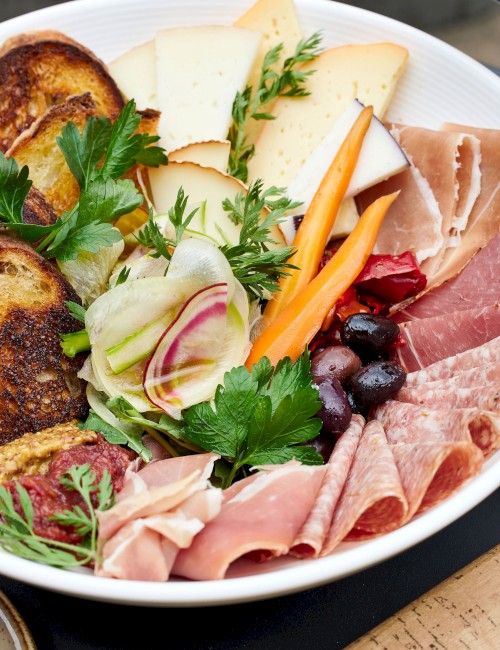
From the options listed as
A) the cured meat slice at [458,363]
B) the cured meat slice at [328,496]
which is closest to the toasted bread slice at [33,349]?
the cured meat slice at [328,496]

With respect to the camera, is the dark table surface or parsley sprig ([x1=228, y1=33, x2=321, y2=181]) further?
parsley sprig ([x1=228, y1=33, x2=321, y2=181])

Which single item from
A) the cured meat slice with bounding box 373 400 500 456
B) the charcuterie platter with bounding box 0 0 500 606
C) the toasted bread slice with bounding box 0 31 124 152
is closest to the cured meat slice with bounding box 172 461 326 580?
the charcuterie platter with bounding box 0 0 500 606

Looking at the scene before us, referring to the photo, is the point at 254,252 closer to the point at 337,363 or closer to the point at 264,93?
the point at 337,363

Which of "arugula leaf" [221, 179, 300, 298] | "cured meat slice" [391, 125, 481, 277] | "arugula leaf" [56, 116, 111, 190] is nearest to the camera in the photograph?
"arugula leaf" [221, 179, 300, 298]

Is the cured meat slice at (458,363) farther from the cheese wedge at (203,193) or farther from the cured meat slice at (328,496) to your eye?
the cheese wedge at (203,193)

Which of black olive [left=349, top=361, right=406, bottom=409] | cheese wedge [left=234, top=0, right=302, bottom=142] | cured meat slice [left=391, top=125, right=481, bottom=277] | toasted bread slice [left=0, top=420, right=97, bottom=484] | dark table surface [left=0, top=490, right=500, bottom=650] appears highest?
cheese wedge [left=234, top=0, right=302, bottom=142]

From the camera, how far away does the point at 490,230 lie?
7.87ft

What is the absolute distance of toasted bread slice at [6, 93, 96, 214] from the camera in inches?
91.5

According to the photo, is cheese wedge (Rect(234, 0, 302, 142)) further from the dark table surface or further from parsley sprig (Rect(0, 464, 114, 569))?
the dark table surface

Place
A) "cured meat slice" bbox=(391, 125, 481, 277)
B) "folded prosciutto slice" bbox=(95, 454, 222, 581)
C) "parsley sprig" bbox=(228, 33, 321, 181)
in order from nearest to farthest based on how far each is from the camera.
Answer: "folded prosciutto slice" bbox=(95, 454, 222, 581)
"cured meat slice" bbox=(391, 125, 481, 277)
"parsley sprig" bbox=(228, 33, 321, 181)

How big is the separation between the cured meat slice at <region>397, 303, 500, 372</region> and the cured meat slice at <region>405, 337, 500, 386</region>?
0.07m

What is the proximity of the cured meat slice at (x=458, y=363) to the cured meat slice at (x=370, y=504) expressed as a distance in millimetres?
345

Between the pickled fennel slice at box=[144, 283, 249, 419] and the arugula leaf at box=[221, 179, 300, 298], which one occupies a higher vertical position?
the arugula leaf at box=[221, 179, 300, 298]

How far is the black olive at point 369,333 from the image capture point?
2.06 metres
